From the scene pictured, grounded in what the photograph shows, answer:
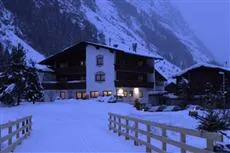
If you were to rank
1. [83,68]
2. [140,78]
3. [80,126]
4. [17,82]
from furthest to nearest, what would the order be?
1. [140,78]
2. [83,68]
3. [17,82]
4. [80,126]

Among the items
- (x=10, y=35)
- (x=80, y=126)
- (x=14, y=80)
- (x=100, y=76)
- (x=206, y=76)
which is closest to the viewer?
(x=80, y=126)

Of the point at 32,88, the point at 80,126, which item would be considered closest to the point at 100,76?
the point at 32,88

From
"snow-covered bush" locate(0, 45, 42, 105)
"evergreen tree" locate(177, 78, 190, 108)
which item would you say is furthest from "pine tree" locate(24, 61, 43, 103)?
"evergreen tree" locate(177, 78, 190, 108)

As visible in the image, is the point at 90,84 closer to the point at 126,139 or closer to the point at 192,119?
the point at 192,119

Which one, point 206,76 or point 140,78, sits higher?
point 140,78

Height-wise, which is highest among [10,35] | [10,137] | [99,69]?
[10,35]

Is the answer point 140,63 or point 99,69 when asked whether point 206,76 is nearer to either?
point 140,63

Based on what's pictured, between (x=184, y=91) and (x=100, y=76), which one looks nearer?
(x=184, y=91)

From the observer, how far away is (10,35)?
379 feet

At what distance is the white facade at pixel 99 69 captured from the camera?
233ft

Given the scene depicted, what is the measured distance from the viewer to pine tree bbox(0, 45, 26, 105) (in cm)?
5078

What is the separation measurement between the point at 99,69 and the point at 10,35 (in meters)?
50.8

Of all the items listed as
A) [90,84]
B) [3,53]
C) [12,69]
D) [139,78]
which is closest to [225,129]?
[12,69]

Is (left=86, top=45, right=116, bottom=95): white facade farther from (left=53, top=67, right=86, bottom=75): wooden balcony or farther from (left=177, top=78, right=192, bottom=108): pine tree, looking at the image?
(left=177, top=78, right=192, bottom=108): pine tree
